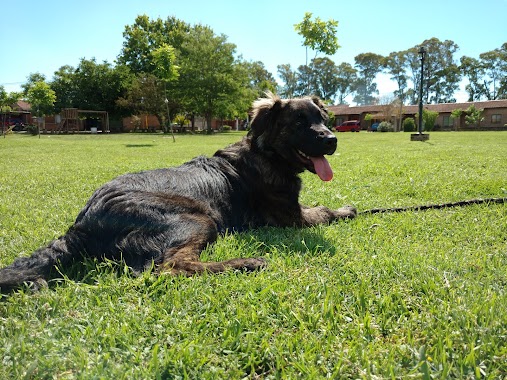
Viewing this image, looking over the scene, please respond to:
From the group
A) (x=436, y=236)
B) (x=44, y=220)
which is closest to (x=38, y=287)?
(x=44, y=220)

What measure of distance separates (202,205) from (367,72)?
133 m

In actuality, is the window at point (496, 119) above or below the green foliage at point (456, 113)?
below

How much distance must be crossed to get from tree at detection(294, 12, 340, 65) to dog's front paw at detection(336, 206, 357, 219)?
2444 centimetres

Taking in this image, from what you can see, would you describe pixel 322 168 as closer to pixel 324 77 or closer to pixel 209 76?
pixel 209 76

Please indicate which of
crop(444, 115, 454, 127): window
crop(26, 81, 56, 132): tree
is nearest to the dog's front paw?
crop(26, 81, 56, 132): tree

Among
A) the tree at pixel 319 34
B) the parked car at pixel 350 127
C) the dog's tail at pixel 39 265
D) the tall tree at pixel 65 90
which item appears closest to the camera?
the dog's tail at pixel 39 265

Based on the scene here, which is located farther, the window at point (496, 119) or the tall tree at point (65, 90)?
the window at point (496, 119)

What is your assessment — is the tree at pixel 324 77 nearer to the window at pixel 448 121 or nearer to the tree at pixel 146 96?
the window at pixel 448 121

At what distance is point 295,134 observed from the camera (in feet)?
13.6

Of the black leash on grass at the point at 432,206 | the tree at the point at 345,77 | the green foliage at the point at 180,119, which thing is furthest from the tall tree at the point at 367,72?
the black leash on grass at the point at 432,206

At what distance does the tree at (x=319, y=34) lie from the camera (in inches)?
1034

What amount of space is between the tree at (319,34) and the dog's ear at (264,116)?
2431 centimetres

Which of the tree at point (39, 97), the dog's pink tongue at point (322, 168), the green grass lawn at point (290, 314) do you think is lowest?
the green grass lawn at point (290, 314)

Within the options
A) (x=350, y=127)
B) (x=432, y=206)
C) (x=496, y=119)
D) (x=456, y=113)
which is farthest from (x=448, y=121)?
(x=432, y=206)
